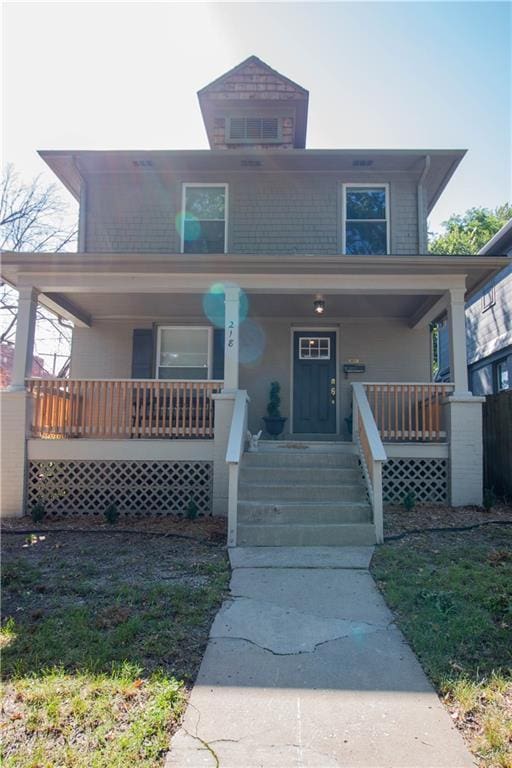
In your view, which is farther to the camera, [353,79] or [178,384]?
[353,79]

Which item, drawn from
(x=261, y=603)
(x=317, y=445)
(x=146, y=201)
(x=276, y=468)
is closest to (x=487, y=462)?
(x=317, y=445)

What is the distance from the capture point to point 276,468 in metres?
6.68

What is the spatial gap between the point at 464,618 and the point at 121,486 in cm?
536

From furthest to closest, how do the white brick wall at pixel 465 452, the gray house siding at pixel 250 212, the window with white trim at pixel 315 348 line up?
the window with white trim at pixel 315 348
the gray house siding at pixel 250 212
the white brick wall at pixel 465 452

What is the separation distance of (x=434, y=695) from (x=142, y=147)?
32.5 feet

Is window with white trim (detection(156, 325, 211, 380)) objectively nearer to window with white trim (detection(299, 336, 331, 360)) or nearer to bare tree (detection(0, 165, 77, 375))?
window with white trim (detection(299, 336, 331, 360))

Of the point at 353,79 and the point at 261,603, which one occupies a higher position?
the point at 353,79

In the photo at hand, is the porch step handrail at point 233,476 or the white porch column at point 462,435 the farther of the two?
the white porch column at point 462,435

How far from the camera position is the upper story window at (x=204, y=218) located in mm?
9773

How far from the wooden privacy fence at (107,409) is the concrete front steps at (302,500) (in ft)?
4.27

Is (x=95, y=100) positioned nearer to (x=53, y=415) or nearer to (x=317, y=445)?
(x=53, y=415)

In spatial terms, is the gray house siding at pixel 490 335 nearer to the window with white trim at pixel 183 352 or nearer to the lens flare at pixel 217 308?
the lens flare at pixel 217 308

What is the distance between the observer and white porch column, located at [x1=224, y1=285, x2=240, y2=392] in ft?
24.5

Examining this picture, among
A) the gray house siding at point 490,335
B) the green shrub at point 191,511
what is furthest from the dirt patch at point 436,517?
the gray house siding at point 490,335
